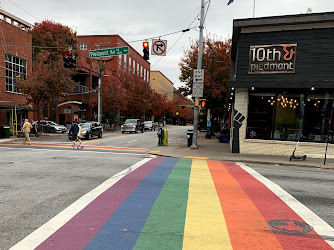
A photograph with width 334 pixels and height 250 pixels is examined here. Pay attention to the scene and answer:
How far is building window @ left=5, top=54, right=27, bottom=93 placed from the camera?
26641 millimetres

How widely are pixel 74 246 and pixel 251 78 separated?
42.2 ft

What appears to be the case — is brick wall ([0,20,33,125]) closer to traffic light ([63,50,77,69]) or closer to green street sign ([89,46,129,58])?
green street sign ([89,46,129,58])

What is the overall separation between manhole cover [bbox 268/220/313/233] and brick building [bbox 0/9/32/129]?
2616 cm

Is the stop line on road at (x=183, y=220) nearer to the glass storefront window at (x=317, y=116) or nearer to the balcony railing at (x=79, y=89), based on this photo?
the glass storefront window at (x=317, y=116)

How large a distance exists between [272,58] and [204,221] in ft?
38.9

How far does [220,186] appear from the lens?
22.9ft

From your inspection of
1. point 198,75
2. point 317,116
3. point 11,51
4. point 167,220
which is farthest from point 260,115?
point 11,51

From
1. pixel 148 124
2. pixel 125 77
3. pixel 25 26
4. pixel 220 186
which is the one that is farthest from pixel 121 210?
pixel 125 77

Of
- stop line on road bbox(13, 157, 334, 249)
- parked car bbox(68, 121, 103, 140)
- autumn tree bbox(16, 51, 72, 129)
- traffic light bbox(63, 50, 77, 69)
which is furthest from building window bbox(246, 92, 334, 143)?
autumn tree bbox(16, 51, 72, 129)

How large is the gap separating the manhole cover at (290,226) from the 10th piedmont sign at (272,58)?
426 inches

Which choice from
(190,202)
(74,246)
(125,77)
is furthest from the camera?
(125,77)

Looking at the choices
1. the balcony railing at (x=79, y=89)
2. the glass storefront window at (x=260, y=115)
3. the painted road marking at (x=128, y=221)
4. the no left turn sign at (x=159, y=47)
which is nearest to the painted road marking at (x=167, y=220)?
the painted road marking at (x=128, y=221)

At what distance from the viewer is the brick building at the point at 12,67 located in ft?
83.6

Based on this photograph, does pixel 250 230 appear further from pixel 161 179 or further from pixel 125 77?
pixel 125 77
